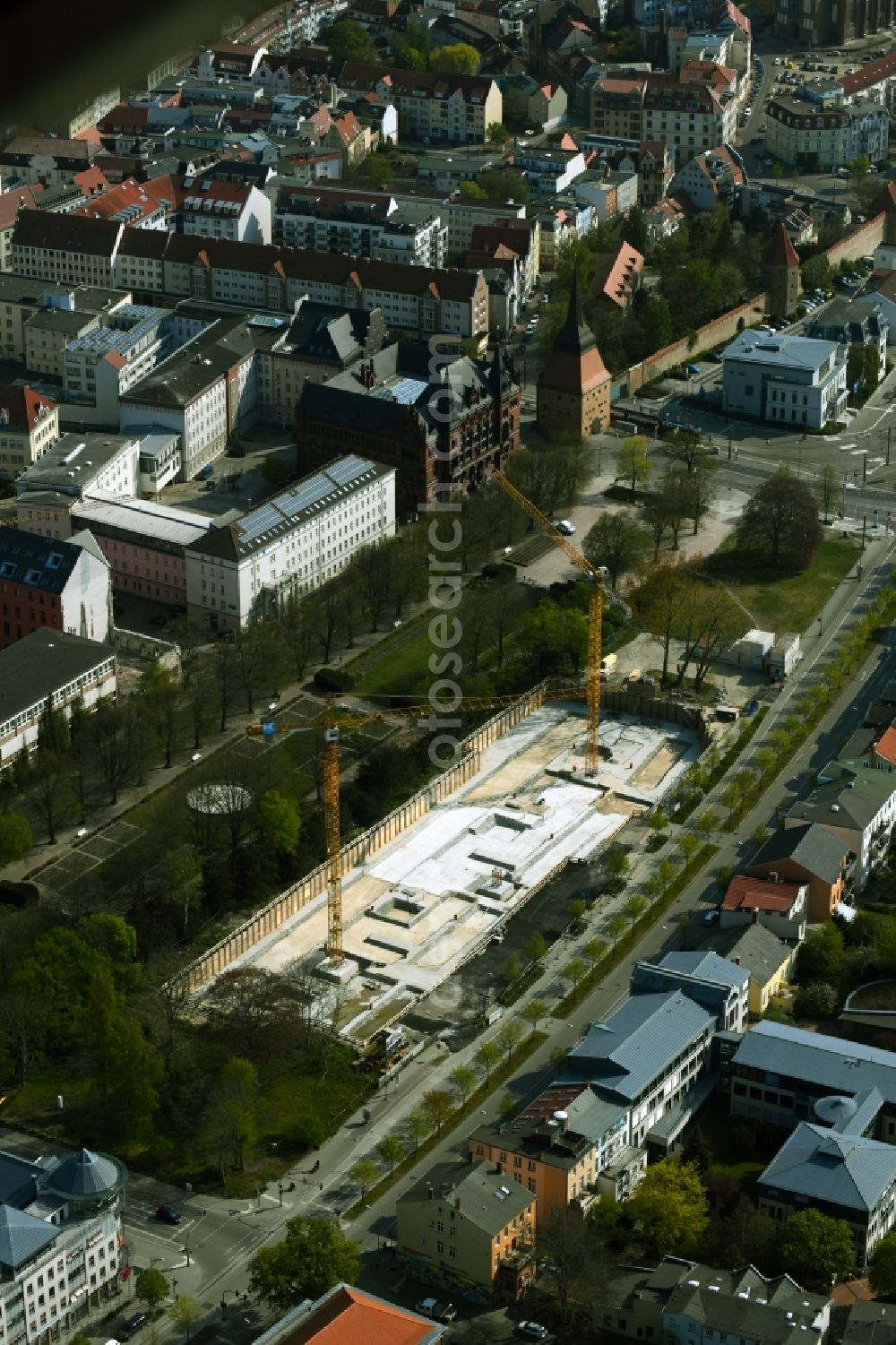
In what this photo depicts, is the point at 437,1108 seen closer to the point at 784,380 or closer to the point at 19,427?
the point at 19,427

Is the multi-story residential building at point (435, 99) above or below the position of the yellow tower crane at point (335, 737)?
above

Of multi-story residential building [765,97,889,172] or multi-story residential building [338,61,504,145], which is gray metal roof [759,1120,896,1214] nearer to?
multi-story residential building [765,97,889,172]

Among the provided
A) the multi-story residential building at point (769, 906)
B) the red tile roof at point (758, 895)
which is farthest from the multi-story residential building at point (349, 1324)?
the red tile roof at point (758, 895)

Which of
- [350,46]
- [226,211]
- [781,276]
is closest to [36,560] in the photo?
[226,211]

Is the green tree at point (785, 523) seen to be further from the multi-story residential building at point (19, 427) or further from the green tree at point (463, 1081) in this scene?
the green tree at point (463, 1081)

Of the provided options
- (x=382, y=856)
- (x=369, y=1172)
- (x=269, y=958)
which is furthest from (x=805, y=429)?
(x=369, y=1172)

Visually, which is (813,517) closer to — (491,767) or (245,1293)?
(491,767)

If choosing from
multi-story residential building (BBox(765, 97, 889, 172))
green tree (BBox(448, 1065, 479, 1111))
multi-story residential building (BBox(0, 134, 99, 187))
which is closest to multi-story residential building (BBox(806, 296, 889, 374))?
multi-story residential building (BBox(765, 97, 889, 172))
